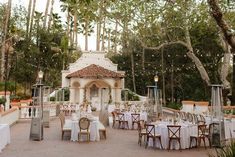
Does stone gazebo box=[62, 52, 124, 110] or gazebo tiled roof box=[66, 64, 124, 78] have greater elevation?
gazebo tiled roof box=[66, 64, 124, 78]

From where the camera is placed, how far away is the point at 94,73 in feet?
105

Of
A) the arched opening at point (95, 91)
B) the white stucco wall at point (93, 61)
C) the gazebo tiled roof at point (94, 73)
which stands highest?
the white stucco wall at point (93, 61)

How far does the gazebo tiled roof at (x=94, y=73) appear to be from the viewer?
31.6 m

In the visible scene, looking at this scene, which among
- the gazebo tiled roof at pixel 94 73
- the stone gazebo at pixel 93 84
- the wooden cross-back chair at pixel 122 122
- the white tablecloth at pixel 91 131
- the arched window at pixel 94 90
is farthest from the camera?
the arched window at pixel 94 90

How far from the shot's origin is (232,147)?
567 cm

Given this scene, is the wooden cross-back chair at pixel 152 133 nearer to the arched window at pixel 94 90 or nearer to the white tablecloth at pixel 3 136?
the white tablecloth at pixel 3 136

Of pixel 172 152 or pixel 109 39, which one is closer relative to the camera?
pixel 172 152

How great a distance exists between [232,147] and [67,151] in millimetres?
5597

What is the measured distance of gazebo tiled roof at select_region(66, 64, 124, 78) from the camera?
104ft

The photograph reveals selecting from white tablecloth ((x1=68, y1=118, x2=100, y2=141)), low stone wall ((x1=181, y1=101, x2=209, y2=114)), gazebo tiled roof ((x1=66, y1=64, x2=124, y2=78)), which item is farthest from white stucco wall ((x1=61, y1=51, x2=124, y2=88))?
white tablecloth ((x1=68, y1=118, x2=100, y2=141))

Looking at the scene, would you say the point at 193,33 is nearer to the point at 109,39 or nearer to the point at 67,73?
the point at 67,73

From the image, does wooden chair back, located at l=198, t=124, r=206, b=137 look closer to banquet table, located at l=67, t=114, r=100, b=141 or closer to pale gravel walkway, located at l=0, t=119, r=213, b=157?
pale gravel walkway, located at l=0, t=119, r=213, b=157

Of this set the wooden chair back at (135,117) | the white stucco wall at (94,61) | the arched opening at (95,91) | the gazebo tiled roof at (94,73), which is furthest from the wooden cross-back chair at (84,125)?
the white stucco wall at (94,61)

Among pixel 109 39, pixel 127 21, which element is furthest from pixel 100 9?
pixel 109 39
